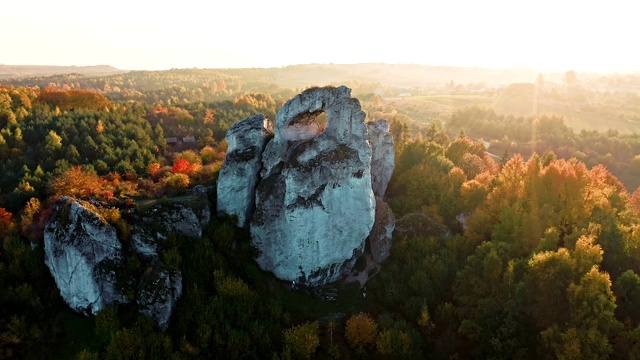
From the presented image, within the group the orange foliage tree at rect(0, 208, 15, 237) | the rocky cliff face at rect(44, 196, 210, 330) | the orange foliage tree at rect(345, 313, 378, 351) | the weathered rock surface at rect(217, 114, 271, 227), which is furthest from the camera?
the weathered rock surface at rect(217, 114, 271, 227)

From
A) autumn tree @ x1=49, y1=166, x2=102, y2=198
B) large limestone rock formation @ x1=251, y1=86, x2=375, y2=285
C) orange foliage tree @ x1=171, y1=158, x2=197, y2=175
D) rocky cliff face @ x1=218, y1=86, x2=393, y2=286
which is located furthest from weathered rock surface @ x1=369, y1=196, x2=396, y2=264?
autumn tree @ x1=49, y1=166, x2=102, y2=198

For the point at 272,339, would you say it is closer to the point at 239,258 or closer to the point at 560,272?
the point at 239,258

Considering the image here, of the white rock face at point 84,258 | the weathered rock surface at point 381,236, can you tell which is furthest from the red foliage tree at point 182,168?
the weathered rock surface at point 381,236

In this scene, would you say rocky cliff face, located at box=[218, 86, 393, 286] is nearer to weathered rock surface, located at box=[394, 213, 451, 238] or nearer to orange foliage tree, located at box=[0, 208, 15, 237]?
weathered rock surface, located at box=[394, 213, 451, 238]

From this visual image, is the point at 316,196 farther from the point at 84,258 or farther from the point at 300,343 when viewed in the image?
the point at 84,258

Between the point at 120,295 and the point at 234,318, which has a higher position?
the point at 120,295

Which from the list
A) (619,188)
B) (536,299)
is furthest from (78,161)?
(619,188)
